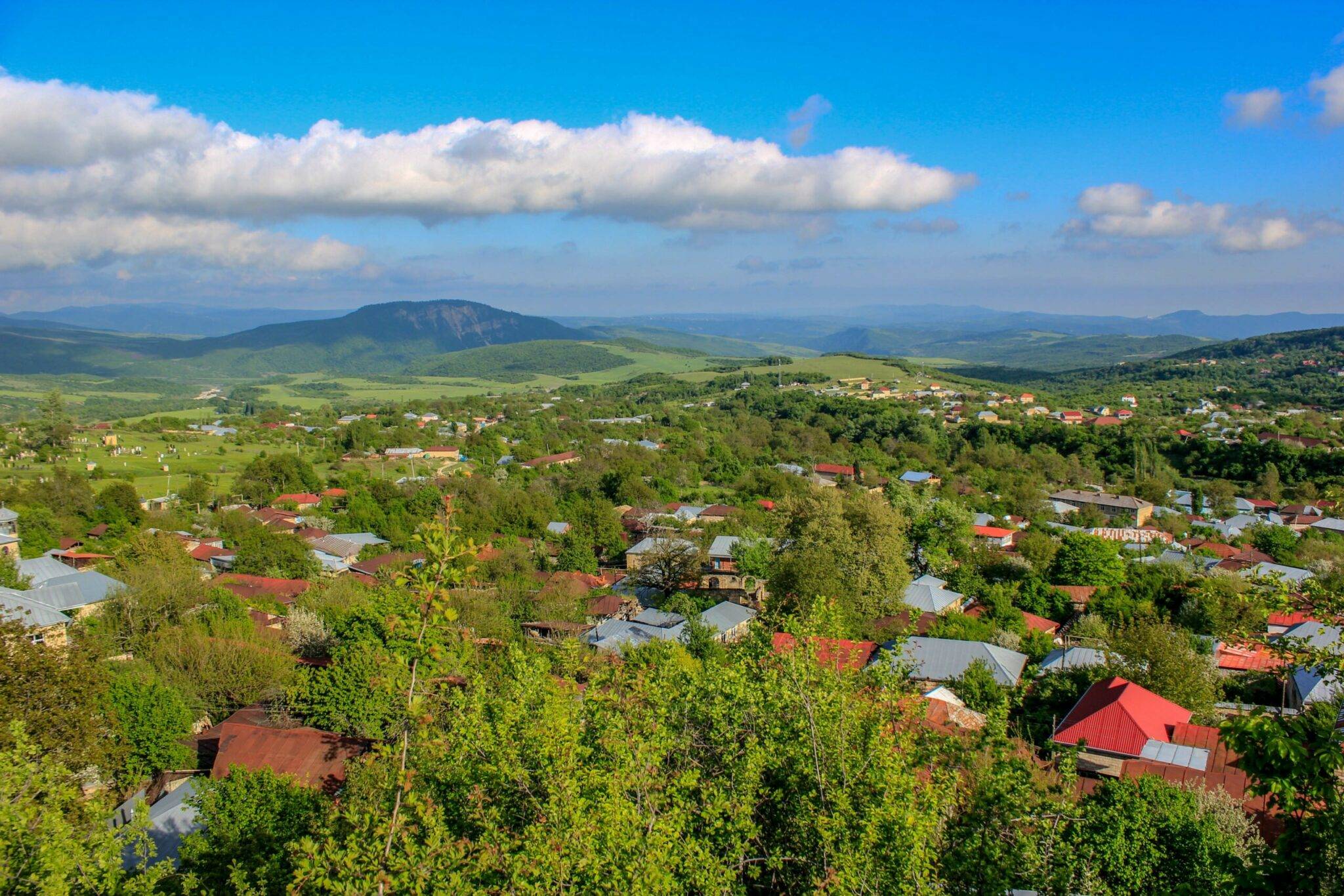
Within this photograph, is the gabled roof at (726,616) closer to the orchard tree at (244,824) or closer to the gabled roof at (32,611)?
the orchard tree at (244,824)

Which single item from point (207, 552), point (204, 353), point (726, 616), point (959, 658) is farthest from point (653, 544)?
point (204, 353)

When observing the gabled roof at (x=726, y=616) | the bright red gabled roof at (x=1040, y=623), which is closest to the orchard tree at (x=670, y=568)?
the gabled roof at (x=726, y=616)

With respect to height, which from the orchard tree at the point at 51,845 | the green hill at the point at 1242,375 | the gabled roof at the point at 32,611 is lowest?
the gabled roof at the point at 32,611

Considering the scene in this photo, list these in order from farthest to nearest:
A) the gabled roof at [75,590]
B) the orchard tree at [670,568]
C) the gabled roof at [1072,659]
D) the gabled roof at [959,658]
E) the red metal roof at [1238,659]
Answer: the orchard tree at [670,568] < the gabled roof at [75,590] < the red metal roof at [1238,659] < the gabled roof at [1072,659] < the gabled roof at [959,658]

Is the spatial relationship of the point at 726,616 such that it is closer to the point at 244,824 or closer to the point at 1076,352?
the point at 244,824

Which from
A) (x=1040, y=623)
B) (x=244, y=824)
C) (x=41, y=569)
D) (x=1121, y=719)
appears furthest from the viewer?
(x=41, y=569)

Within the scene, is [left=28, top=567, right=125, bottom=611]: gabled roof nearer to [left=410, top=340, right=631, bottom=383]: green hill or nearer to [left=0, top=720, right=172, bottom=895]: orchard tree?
[left=0, top=720, right=172, bottom=895]: orchard tree
